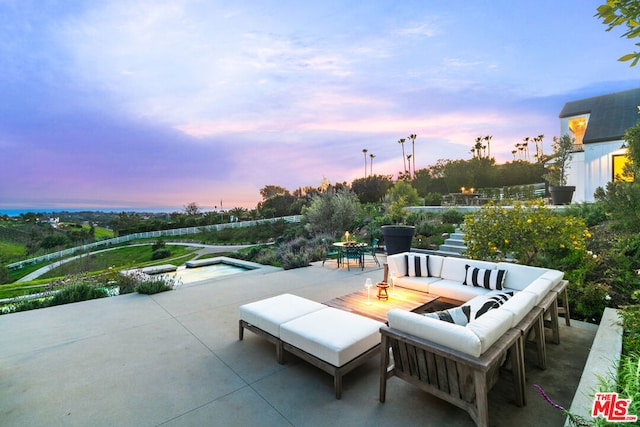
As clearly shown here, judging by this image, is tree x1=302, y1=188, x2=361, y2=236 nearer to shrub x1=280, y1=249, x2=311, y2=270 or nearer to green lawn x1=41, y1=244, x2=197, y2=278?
shrub x1=280, y1=249, x2=311, y2=270

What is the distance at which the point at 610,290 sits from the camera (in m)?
4.09

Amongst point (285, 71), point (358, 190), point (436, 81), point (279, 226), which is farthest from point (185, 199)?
point (436, 81)

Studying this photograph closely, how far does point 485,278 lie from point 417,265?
3.29 ft

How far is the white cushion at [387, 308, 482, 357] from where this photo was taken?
190cm

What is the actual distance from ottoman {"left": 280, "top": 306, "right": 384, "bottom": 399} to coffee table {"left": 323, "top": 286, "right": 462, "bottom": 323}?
514 mm

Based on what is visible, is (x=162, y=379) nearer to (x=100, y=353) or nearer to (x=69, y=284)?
(x=100, y=353)

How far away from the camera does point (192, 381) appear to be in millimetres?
2746

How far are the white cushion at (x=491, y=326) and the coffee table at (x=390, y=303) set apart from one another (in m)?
1.28

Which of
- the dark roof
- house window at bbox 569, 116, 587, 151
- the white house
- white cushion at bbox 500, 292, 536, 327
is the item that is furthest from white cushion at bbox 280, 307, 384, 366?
house window at bbox 569, 116, 587, 151

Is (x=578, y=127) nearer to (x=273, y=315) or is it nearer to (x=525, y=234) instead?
(x=525, y=234)

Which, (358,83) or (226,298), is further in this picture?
(358,83)

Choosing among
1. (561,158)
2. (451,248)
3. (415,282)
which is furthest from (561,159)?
(415,282)

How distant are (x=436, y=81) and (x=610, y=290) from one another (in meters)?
7.97

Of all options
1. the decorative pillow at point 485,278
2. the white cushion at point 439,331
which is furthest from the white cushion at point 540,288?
the white cushion at point 439,331
